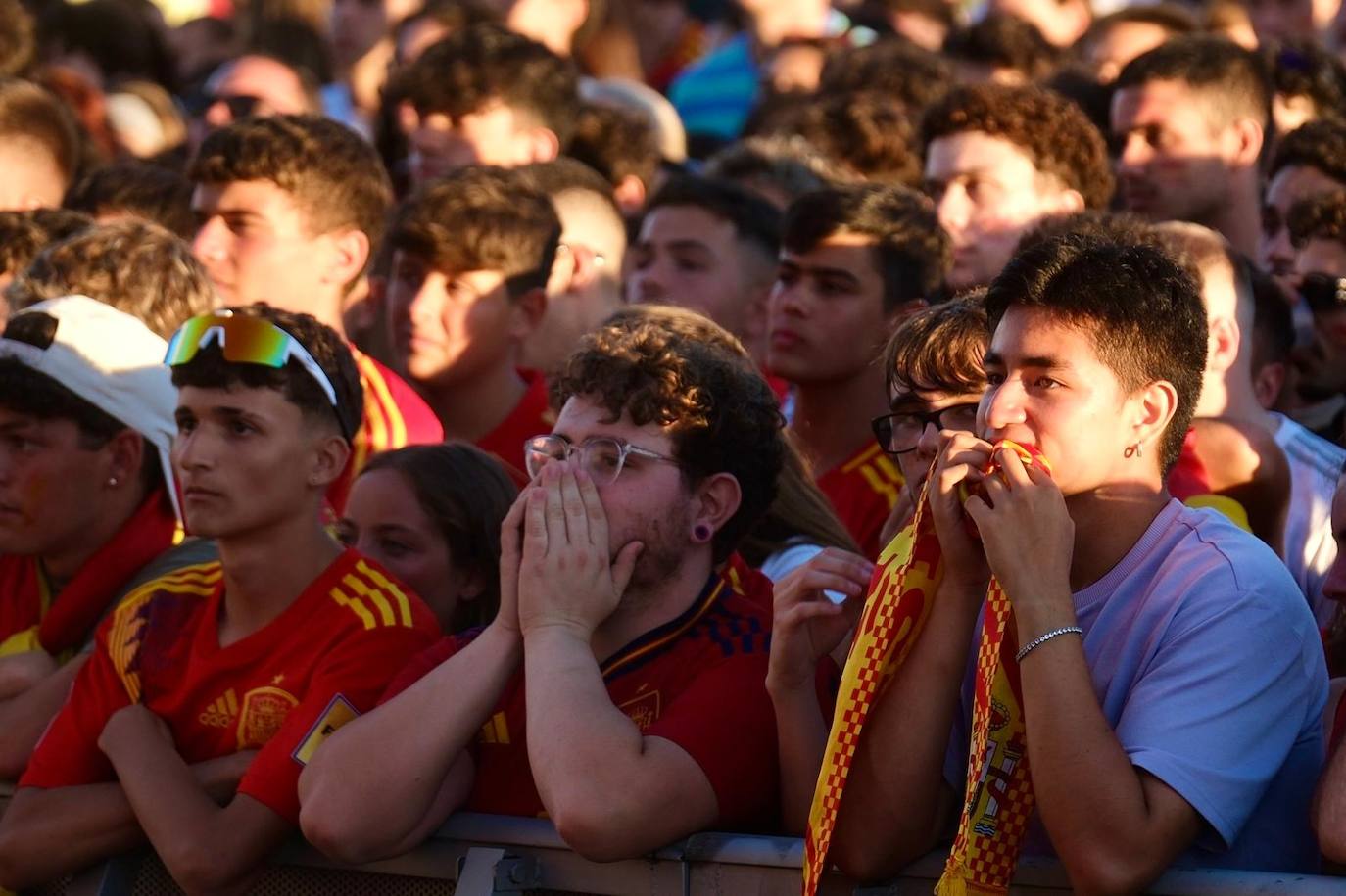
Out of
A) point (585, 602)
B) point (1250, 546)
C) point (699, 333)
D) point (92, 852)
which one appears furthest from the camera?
point (699, 333)

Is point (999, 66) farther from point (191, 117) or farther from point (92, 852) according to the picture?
point (92, 852)

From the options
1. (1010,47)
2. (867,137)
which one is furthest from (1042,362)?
(1010,47)

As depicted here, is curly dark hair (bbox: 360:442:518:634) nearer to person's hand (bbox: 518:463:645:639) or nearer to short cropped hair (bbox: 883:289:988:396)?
person's hand (bbox: 518:463:645:639)

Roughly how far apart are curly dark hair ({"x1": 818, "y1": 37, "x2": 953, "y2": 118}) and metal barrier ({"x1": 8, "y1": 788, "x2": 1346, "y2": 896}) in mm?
5947

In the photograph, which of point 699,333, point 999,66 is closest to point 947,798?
point 699,333

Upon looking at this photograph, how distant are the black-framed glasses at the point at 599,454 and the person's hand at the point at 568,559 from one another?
0.04 metres

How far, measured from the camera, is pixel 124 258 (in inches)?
238

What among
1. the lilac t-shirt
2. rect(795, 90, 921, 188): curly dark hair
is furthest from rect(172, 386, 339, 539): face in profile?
rect(795, 90, 921, 188): curly dark hair

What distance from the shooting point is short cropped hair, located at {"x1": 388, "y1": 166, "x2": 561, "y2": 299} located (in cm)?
684

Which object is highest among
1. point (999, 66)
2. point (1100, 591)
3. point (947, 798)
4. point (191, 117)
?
point (1100, 591)

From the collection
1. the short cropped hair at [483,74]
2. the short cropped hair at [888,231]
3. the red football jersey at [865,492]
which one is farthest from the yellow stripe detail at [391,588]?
the short cropped hair at [483,74]

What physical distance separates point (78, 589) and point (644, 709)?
193 centimetres

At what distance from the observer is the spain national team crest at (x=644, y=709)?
13.8ft

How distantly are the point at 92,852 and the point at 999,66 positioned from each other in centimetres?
685
